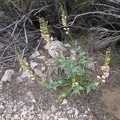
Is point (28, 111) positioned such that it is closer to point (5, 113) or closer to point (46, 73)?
point (5, 113)

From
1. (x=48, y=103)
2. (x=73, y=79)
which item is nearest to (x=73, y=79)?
(x=73, y=79)

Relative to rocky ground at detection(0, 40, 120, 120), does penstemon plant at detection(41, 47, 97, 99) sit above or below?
above

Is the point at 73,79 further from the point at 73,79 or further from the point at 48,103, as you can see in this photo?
the point at 48,103

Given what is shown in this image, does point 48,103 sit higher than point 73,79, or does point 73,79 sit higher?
point 73,79

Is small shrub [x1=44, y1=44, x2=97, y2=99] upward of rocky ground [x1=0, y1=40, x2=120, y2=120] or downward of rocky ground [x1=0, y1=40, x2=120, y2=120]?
upward

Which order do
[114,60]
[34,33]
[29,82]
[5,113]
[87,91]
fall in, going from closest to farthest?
[87,91], [5,113], [29,82], [114,60], [34,33]

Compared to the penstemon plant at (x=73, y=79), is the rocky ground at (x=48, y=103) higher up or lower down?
lower down

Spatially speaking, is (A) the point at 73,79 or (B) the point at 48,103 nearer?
A: (A) the point at 73,79

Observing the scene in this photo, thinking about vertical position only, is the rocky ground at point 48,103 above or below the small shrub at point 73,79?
below

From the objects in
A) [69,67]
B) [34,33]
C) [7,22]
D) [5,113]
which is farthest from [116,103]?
[7,22]

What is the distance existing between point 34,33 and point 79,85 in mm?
844

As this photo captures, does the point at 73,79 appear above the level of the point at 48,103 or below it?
above

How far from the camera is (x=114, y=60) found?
2.47 metres

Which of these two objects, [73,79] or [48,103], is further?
[48,103]
